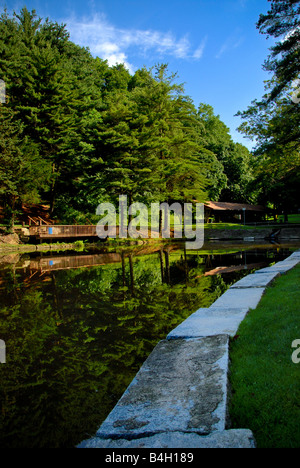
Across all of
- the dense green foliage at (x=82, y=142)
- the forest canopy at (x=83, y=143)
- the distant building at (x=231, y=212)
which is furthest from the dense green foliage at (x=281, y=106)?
the distant building at (x=231, y=212)

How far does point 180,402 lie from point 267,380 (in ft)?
2.37

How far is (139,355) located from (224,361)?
3.97 feet

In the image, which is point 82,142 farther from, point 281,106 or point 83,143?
point 281,106

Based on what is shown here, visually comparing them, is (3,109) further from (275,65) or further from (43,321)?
(43,321)

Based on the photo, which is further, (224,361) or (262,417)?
(224,361)

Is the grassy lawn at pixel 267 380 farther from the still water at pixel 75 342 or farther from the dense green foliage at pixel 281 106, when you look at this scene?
the dense green foliage at pixel 281 106

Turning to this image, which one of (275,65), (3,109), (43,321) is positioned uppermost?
(3,109)

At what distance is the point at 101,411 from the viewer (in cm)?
263

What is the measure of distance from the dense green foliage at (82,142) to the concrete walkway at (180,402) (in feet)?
74.1

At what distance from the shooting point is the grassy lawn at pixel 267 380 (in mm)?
2029

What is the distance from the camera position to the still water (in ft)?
8.38
